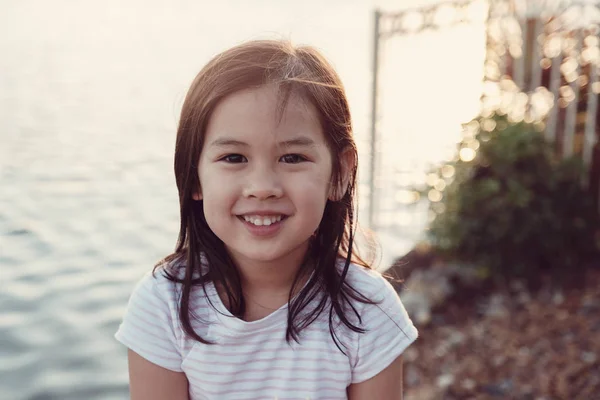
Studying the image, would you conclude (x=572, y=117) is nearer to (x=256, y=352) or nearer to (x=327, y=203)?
(x=327, y=203)

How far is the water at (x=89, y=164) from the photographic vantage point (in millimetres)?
3748

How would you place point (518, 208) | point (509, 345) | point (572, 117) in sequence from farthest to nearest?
point (572, 117)
point (518, 208)
point (509, 345)

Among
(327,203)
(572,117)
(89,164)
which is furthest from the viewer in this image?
(89,164)

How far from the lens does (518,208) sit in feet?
13.6

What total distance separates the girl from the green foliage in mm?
2444

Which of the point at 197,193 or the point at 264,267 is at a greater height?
the point at 197,193

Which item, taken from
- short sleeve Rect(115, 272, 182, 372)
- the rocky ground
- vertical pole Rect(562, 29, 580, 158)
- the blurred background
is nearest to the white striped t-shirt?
short sleeve Rect(115, 272, 182, 372)

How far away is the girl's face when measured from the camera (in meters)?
1.67

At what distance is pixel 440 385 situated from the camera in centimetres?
349

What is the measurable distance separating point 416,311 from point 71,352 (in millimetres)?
1921

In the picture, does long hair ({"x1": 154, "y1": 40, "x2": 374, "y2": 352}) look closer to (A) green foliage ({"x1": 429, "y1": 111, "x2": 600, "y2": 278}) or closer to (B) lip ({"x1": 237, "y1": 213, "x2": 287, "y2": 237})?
A: (B) lip ({"x1": 237, "y1": 213, "x2": 287, "y2": 237})

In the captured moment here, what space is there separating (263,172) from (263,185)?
0.03m

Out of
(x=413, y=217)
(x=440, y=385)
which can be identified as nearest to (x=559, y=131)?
(x=413, y=217)

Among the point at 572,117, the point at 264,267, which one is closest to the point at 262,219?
the point at 264,267
